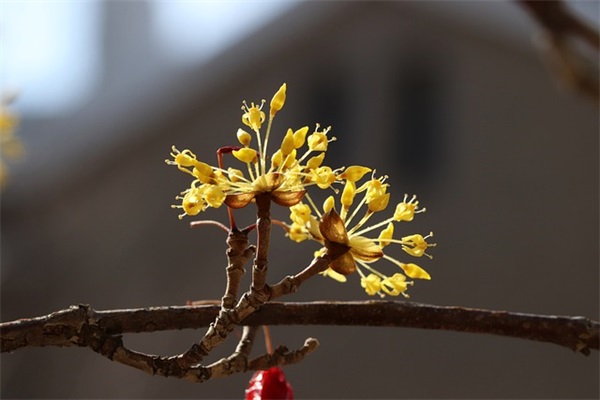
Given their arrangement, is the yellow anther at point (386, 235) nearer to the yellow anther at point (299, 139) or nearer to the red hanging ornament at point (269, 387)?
the yellow anther at point (299, 139)

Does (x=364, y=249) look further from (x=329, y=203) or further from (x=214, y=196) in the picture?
(x=214, y=196)

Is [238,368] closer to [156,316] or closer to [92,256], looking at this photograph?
[156,316]

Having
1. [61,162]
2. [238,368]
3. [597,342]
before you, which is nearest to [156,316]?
[238,368]

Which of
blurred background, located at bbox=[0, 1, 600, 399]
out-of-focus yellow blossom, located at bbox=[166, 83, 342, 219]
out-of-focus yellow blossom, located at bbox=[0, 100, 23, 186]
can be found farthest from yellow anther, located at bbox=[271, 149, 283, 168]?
blurred background, located at bbox=[0, 1, 600, 399]

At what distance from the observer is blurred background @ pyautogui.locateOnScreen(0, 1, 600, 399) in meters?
7.49

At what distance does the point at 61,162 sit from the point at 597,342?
27.5ft

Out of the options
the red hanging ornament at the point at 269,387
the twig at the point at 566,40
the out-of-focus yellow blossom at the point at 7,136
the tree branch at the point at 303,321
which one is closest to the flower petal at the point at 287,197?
the tree branch at the point at 303,321

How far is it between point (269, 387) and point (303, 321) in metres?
0.20

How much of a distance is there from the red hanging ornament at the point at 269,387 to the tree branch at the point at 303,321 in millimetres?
182

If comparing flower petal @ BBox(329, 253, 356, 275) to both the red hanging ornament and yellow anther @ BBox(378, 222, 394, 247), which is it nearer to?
yellow anther @ BBox(378, 222, 394, 247)

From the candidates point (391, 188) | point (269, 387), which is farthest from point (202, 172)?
point (391, 188)

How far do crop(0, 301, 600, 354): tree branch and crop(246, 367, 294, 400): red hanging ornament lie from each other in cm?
18

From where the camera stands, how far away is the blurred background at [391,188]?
749 cm

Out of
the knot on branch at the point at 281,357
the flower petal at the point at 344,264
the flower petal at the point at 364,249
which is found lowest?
the knot on branch at the point at 281,357
